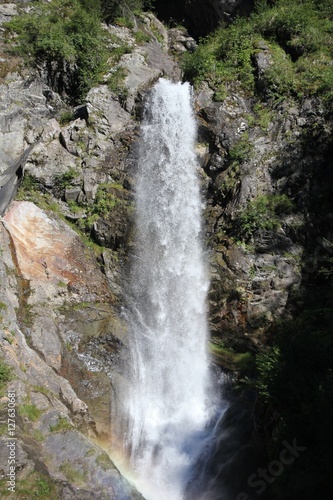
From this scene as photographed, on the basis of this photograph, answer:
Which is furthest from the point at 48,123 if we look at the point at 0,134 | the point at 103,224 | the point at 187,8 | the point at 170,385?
the point at 187,8

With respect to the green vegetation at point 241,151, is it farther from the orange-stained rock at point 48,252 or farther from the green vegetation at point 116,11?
the green vegetation at point 116,11

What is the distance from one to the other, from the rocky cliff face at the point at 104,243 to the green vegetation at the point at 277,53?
0.56 meters

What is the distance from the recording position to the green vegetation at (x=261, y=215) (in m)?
12.1

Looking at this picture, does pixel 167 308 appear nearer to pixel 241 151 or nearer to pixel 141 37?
pixel 241 151

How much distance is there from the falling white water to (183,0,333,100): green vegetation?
1463 mm

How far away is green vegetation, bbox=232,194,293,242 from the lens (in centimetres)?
1205

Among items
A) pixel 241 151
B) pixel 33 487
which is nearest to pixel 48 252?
pixel 33 487

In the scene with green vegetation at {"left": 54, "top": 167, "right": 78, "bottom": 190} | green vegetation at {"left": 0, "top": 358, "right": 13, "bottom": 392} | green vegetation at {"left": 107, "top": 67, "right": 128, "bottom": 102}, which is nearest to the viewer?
green vegetation at {"left": 0, "top": 358, "right": 13, "bottom": 392}

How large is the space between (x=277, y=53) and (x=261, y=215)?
839 cm

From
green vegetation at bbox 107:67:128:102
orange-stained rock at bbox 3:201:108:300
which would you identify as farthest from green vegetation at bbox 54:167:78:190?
green vegetation at bbox 107:67:128:102

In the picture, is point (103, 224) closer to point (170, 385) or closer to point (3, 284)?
point (3, 284)

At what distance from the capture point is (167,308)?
11773mm

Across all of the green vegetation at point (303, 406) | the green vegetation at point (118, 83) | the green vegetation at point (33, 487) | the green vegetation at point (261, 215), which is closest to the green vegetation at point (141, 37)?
the green vegetation at point (118, 83)

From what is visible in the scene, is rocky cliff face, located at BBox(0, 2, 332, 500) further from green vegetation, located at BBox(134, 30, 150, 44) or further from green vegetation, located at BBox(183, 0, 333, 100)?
green vegetation, located at BBox(134, 30, 150, 44)
